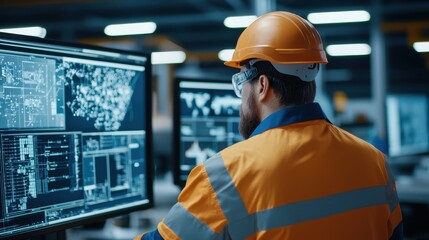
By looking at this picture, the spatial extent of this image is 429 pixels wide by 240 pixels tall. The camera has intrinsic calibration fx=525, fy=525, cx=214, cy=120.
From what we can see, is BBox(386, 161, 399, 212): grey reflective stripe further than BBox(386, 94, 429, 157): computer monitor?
No

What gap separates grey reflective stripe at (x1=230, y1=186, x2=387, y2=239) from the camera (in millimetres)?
1180

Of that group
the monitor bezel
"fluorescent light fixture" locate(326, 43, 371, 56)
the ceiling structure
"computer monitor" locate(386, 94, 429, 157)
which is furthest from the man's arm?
"fluorescent light fixture" locate(326, 43, 371, 56)

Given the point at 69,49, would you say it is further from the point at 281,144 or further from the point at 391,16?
the point at 391,16

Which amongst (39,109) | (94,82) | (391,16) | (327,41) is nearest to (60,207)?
(39,109)

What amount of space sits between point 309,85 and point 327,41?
15.0 metres

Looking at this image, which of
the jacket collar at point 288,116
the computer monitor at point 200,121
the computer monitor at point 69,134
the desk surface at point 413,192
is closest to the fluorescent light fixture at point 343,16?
the desk surface at point 413,192

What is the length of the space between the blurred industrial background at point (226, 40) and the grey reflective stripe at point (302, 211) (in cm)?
104

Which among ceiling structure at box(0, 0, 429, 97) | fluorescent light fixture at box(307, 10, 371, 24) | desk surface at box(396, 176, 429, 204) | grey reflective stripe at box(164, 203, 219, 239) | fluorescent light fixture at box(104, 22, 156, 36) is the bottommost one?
desk surface at box(396, 176, 429, 204)

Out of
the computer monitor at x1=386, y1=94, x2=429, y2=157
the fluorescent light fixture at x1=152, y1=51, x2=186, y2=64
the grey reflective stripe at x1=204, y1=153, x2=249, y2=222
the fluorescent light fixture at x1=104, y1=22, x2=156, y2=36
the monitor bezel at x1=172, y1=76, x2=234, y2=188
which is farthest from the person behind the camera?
the fluorescent light fixture at x1=152, y1=51, x2=186, y2=64

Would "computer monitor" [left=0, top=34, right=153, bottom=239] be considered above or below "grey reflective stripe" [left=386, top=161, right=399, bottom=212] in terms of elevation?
above

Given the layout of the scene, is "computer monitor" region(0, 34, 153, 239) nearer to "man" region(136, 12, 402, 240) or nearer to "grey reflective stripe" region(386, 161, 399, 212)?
"man" region(136, 12, 402, 240)

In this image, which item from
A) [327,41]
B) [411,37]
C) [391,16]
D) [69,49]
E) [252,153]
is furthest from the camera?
[327,41]

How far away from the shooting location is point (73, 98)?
1.47 m

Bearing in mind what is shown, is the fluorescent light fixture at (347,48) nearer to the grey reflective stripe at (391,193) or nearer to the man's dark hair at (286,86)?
the grey reflective stripe at (391,193)
